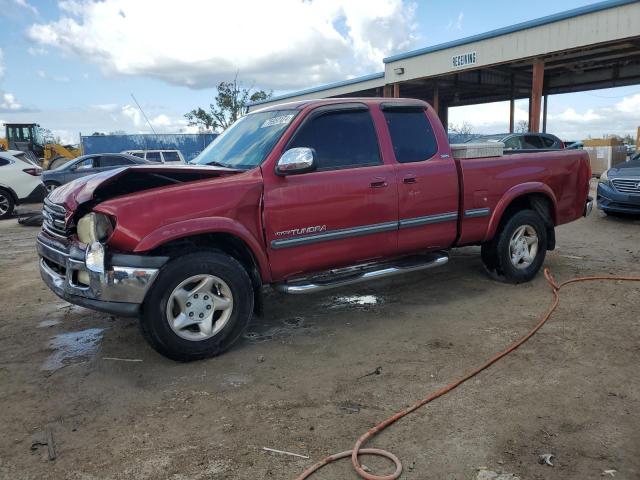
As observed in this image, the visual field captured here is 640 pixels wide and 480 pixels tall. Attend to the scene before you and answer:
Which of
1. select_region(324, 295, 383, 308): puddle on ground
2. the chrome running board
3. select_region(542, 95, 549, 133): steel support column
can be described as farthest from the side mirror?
select_region(542, 95, 549, 133): steel support column

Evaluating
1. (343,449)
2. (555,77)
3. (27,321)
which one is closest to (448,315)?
(343,449)

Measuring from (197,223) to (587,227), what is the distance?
8593 mm

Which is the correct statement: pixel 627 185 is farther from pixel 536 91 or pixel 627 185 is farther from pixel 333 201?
pixel 536 91

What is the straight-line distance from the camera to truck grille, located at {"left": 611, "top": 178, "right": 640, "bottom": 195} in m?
9.75

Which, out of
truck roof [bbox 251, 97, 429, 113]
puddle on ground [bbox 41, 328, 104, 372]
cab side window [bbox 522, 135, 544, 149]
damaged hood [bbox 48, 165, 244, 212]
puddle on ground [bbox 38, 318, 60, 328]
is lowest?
puddle on ground [bbox 41, 328, 104, 372]

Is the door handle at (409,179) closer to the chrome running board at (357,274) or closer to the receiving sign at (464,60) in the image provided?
the chrome running board at (357,274)

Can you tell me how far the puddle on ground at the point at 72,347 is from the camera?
157 inches

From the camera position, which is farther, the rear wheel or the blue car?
the rear wheel

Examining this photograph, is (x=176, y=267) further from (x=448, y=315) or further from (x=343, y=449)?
(x=448, y=315)

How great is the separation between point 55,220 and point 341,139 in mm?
2457

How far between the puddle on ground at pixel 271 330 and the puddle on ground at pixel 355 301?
53 cm

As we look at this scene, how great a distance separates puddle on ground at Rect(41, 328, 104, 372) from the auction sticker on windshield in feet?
7.91

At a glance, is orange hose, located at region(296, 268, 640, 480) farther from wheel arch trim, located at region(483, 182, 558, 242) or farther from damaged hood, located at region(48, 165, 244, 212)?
damaged hood, located at region(48, 165, 244, 212)

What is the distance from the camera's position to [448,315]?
4.89 metres
